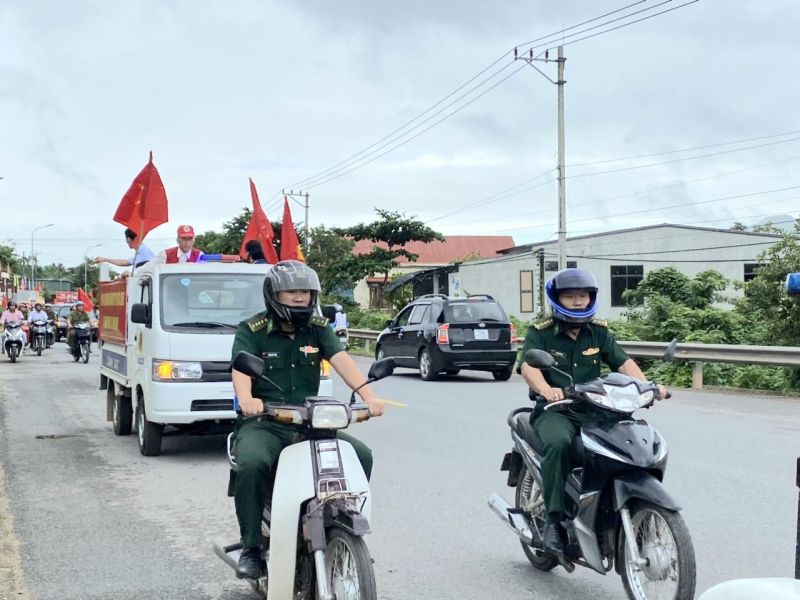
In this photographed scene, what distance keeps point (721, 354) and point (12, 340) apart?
65.1ft

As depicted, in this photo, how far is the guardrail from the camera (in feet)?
48.5

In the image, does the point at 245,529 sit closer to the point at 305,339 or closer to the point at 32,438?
the point at 305,339

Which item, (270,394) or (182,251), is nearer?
(270,394)

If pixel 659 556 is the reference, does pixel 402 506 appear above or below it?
below

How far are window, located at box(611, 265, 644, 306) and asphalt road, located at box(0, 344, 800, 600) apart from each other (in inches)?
1300

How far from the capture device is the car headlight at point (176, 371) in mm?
9367

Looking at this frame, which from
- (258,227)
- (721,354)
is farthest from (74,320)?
(721,354)

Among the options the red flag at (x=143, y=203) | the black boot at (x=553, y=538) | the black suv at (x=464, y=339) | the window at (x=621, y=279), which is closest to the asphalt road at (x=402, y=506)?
the black boot at (x=553, y=538)

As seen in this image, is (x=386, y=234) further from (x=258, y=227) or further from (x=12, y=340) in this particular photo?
(x=258, y=227)

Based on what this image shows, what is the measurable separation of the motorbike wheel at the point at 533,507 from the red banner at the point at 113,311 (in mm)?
6752

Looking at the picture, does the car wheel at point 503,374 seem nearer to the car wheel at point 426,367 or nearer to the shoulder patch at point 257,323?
the car wheel at point 426,367

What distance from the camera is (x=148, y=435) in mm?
9703

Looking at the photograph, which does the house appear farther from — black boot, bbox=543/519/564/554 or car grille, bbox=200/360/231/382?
black boot, bbox=543/519/564/554

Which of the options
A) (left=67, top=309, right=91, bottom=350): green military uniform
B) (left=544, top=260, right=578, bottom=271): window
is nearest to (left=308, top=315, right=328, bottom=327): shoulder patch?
(left=67, top=309, right=91, bottom=350): green military uniform
